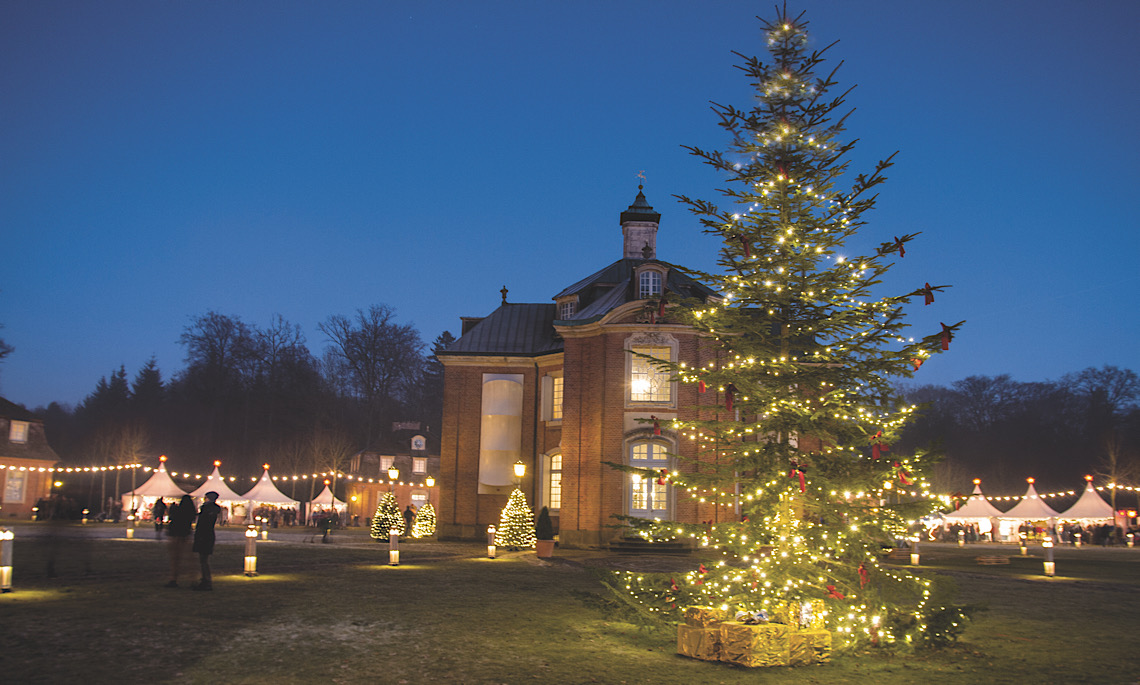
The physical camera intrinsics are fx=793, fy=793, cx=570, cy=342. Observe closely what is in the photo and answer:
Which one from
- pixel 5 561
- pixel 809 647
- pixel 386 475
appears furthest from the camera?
pixel 386 475

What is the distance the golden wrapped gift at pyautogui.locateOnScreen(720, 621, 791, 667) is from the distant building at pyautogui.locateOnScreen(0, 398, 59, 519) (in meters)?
49.4

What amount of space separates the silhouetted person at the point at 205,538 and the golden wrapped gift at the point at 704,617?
347 inches

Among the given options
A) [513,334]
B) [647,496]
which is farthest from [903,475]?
[513,334]

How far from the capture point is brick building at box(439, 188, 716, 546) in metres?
30.7

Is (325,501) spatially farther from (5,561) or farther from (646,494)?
(5,561)

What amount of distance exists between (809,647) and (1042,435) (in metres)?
76.3

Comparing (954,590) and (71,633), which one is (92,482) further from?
(954,590)

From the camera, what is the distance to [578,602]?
1457 centimetres

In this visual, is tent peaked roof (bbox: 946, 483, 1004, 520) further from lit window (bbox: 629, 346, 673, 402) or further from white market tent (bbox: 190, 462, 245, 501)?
white market tent (bbox: 190, 462, 245, 501)

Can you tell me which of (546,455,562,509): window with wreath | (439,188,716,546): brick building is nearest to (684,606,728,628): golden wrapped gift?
(439,188,716,546): brick building

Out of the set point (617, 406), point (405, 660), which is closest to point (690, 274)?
point (405, 660)

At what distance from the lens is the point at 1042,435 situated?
242 feet

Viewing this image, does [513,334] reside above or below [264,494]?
above

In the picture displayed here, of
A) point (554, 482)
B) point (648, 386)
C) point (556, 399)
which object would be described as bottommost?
point (554, 482)
